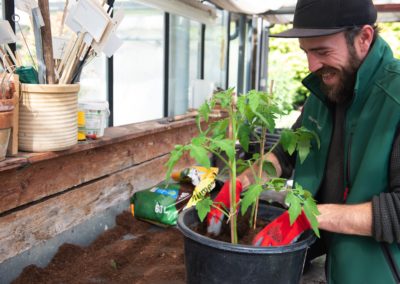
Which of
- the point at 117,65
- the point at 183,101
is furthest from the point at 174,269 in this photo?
the point at 183,101

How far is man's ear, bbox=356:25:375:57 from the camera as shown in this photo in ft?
4.45

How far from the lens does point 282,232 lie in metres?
1.17

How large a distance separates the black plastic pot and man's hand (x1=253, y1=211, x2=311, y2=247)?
0.12ft

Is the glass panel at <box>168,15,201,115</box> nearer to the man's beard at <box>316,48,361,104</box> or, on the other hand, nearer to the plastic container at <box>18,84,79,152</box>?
the plastic container at <box>18,84,79,152</box>

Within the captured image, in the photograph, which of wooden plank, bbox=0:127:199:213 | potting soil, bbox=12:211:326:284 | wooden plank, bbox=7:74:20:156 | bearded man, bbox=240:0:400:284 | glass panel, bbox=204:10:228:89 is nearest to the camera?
bearded man, bbox=240:0:400:284

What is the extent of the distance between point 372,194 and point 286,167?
1.57 ft

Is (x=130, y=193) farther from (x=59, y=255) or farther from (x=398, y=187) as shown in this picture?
(x=398, y=187)

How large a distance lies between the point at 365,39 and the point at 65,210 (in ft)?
4.63

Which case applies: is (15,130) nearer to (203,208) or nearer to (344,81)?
(203,208)

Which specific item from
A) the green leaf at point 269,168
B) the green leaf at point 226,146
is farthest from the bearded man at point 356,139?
the green leaf at point 226,146

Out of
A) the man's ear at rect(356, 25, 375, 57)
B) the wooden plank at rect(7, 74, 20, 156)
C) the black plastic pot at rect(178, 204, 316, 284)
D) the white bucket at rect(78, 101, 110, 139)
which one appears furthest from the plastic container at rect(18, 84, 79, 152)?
the man's ear at rect(356, 25, 375, 57)

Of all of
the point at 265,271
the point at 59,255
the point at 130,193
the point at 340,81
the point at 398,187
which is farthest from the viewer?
the point at 130,193

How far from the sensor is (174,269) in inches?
69.4

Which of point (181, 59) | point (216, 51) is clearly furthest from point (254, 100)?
point (216, 51)
